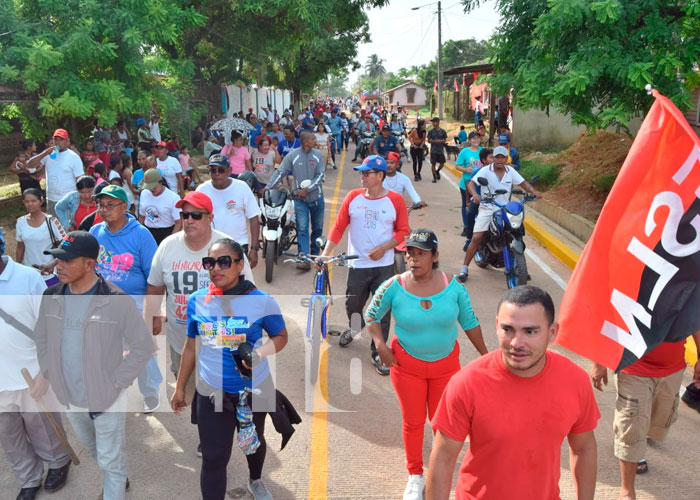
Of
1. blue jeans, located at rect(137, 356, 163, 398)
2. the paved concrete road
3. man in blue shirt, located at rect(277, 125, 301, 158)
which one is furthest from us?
man in blue shirt, located at rect(277, 125, 301, 158)

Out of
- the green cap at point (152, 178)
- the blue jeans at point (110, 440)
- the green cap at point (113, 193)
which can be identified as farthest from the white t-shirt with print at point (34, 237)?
the blue jeans at point (110, 440)

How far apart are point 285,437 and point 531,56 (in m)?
7.65

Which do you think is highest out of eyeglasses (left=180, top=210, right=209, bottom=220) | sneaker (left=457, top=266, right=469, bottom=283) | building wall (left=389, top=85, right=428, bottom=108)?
building wall (left=389, top=85, right=428, bottom=108)

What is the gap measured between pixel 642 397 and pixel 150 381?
3.64 meters

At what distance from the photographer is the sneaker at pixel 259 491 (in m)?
4.11

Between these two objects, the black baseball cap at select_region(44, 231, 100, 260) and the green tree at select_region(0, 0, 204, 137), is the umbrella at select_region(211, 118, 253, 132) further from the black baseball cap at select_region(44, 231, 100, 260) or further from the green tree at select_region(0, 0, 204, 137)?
the black baseball cap at select_region(44, 231, 100, 260)

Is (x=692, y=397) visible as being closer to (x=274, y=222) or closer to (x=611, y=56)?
(x=611, y=56)

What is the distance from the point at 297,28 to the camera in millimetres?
20547

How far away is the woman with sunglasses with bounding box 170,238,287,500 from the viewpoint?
3.69 m

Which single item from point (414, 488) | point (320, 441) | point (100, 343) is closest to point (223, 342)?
point (100, 343)

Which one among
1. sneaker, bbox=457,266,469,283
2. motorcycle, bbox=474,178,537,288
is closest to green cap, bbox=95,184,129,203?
motorcycle, bbox=474,178,537,288

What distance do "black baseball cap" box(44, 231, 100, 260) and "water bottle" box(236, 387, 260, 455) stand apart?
3.86ft

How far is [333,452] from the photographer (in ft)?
15.7

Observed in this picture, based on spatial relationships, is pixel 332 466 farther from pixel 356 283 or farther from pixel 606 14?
pixel 606 14
